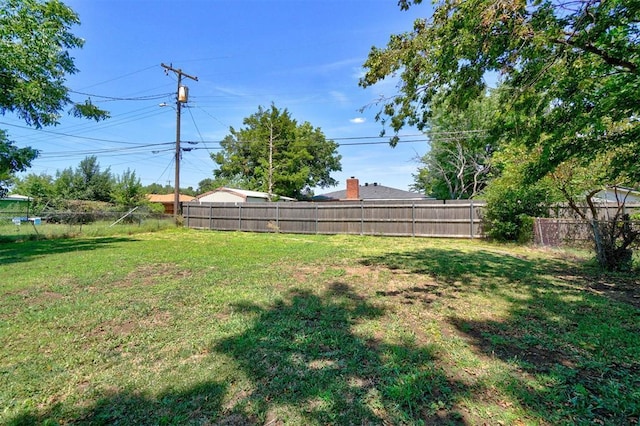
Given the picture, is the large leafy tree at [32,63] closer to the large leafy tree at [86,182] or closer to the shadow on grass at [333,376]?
the shadow on grass at [333,376]

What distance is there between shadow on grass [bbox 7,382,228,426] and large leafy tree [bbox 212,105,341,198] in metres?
21.9

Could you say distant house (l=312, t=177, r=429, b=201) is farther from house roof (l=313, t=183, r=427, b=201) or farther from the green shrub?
the green shrub

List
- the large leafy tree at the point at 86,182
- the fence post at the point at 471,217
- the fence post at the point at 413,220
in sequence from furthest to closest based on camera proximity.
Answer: the large leafy tree at the point at 86,182, the fence post at the point at 413,220, the fence post at the point at 471,217

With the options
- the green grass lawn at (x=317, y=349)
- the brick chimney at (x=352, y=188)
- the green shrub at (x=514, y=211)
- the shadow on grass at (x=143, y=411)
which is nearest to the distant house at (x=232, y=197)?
the brick chimney at (x=352, y=188)

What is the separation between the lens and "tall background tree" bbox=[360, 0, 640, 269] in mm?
3371

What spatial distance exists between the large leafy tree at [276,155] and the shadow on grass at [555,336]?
20.0 metres

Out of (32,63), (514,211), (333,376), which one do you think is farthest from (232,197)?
(333,376)

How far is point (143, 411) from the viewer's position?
6.31ft

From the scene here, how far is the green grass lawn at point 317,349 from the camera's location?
194cm

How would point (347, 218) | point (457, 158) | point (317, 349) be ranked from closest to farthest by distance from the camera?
point (317, 349)
point (347, 218)
point (457, 158)

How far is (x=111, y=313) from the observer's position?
142 inches

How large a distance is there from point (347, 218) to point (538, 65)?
1081cm

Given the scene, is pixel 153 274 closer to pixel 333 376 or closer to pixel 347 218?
pixel 333 376

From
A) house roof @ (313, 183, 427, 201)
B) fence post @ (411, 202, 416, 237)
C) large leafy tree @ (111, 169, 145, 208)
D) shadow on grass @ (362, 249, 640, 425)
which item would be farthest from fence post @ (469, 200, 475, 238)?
large leafy tree @ (111, 169, 145, 208)
